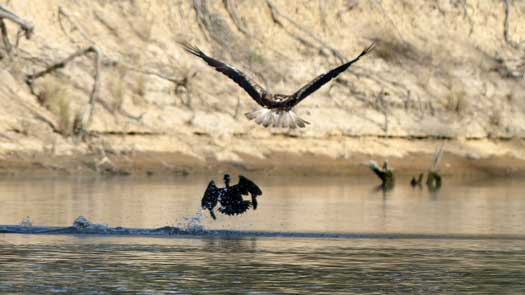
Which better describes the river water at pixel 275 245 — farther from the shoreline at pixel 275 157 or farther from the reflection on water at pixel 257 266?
the shoreline at pixel 275 157

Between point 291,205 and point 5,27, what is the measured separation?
12126mm

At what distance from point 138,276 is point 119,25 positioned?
23.2 meters

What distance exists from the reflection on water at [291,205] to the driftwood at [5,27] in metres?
4.51

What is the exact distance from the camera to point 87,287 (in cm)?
1585

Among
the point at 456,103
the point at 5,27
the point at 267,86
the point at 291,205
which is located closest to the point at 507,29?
the point at 456,103

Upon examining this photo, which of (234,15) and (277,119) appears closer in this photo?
(277,119)

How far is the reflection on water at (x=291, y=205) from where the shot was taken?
23234 millimetres

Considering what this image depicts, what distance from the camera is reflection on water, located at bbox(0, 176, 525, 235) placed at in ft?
76.2

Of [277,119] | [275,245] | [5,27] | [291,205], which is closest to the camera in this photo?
[275,245]

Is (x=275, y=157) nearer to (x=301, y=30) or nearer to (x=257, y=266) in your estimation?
(x=301, y=30)

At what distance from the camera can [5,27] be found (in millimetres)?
36750

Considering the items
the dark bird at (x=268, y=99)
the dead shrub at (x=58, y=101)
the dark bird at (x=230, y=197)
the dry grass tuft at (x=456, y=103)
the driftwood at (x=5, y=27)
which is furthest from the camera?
the dry grass tuft at (x=456, y=103)

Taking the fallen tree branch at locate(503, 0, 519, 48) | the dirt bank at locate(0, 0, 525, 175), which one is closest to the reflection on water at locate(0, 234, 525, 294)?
the dirt bank at locate(0, 0, 525, 175)

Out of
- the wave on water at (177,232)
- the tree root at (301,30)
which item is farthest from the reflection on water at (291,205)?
the tree root at (301,30)
